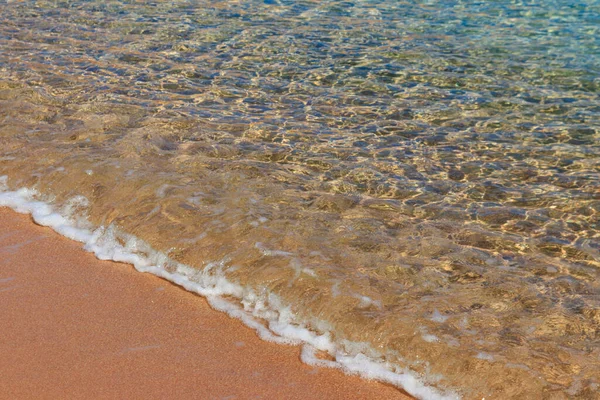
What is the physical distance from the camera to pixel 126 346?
396 cm

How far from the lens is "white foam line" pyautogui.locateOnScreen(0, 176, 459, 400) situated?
12.6 feet

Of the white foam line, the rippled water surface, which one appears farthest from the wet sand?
the rippled water surface

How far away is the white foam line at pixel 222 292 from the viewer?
151 inches

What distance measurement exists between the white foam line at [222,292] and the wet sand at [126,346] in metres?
0.06

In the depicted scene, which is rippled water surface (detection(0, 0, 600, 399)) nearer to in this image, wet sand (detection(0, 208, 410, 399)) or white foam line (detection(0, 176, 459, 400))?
white foam line (detection(0, 176, 459, 400))

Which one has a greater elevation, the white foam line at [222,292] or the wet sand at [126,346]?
the wet sand at [126,346]

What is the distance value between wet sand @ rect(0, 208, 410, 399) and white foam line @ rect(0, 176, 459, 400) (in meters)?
0.06

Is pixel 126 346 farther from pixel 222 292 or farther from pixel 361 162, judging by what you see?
pixel 361 162

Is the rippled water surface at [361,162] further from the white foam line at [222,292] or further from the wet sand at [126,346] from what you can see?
the wet sand at [126,346]

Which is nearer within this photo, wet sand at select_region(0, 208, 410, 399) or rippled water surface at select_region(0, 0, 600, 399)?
wet sand at select_region(0, 208, 410, 399)

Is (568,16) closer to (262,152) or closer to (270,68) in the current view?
(270,68)

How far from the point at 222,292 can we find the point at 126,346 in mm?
728

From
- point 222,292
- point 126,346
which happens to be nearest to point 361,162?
point 222,292

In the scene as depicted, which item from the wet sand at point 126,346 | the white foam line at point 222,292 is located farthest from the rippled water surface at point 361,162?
the wet sand at point 126,346
